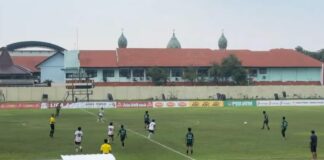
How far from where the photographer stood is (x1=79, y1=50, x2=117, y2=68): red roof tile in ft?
402

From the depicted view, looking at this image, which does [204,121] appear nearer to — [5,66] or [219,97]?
[219,97]

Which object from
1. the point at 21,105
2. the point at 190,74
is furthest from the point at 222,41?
the point at 21,105

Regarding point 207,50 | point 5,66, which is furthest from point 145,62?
point 5,66

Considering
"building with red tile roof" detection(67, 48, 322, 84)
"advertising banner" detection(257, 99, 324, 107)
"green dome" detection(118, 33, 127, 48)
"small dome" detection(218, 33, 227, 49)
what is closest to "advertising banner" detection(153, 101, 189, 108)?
"advertising banner" detection(257, 99, 324, 107)

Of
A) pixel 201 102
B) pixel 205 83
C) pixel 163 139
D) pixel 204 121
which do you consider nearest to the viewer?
pixel 163 139

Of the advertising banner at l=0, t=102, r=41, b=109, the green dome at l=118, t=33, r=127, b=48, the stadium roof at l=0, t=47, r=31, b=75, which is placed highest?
the green dome at l=118, t=33, r=127, b=48

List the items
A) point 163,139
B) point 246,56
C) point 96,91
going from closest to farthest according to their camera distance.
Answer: point 163,139 → point 96,91 → point 246,56

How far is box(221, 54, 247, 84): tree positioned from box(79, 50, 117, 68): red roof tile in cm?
2258

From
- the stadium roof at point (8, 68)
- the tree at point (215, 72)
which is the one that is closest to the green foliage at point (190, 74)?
the tree at point (215, 72)

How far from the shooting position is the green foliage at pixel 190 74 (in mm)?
119875

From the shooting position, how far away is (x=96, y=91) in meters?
106

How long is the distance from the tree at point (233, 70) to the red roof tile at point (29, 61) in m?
46.0

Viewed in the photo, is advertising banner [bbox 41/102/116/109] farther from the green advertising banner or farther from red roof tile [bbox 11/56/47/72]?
red roof tile [bbox 11/56/47/72]

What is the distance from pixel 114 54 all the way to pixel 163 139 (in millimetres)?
85564
